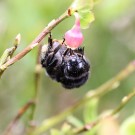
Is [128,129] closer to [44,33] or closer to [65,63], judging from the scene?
[65,63]

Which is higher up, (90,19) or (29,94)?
(29,94)

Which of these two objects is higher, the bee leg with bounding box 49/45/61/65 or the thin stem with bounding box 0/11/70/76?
the bee leg with bounding box 49/45/61/65

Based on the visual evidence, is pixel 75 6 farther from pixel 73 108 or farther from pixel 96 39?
pixel 96 39

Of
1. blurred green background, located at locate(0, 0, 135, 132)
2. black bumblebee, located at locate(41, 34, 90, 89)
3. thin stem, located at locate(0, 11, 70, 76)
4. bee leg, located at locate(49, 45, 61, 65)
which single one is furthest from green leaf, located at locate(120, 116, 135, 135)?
blurred green background, located at locate(0, 0, 135, 132)

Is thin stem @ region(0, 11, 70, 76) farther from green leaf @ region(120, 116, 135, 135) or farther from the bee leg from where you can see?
green leaf @ region(120, 116, 135, 135)

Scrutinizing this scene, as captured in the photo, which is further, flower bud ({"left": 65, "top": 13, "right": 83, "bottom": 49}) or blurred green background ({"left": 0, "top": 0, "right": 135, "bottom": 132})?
blurred green background ({"left": 0, "top": 0, "right": 135, "bottom": 132})

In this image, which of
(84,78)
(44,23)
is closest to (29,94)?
(44,23)
